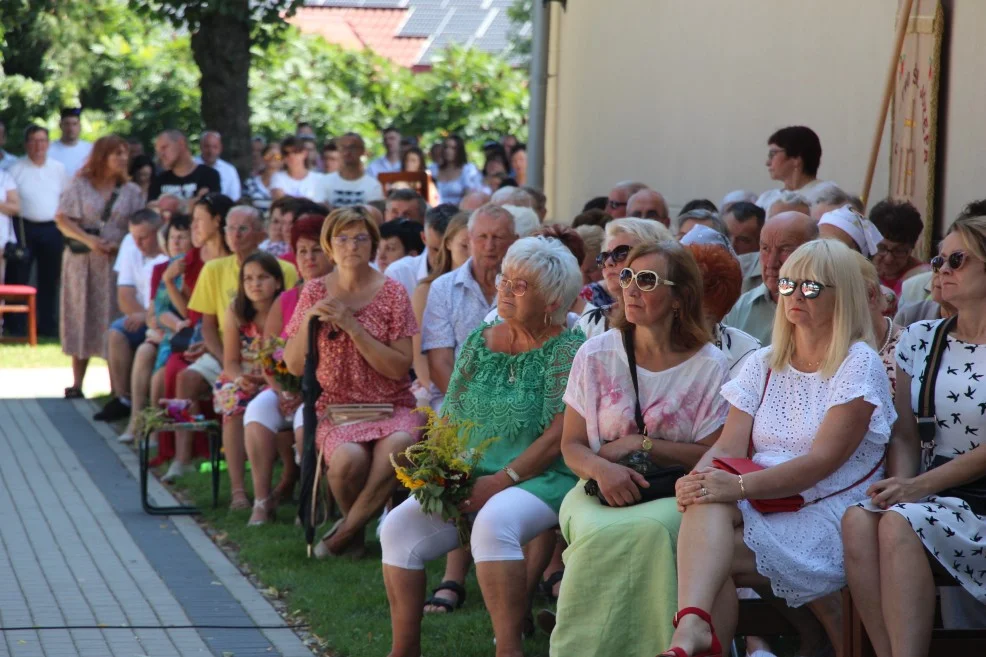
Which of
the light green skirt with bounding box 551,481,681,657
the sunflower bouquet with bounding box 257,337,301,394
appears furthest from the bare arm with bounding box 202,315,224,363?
the light green skirt with bounding box 551,481,681,657

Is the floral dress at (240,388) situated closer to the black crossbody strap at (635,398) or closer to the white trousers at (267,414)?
the white trousers at (267,414)

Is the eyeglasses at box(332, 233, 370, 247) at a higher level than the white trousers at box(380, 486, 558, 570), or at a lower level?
higher

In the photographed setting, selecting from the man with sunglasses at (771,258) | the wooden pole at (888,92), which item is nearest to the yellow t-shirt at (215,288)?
the wooden pole at (888,92)

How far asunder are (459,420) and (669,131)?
7.31 meters

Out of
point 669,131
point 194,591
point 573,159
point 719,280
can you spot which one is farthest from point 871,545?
point 573,159

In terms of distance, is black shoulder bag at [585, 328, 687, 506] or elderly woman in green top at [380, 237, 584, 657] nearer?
black shoulder bag at [585, 328, 687, 506]

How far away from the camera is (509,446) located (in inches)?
227

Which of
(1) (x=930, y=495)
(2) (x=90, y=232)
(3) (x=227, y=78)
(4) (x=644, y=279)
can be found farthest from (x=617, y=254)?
(3) (x=227, y=78)

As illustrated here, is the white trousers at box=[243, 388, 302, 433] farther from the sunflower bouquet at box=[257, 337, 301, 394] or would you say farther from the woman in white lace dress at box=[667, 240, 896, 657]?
the woman in white lace dress at box=[667, 240, 896, 657]

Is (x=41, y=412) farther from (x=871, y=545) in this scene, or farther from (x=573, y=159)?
(x=871, y=545)

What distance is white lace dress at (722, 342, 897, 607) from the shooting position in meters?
4.71

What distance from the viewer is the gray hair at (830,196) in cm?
732

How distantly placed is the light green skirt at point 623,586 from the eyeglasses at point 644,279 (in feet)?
2.40

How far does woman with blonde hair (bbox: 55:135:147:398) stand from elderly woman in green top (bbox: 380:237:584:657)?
27.5ft
